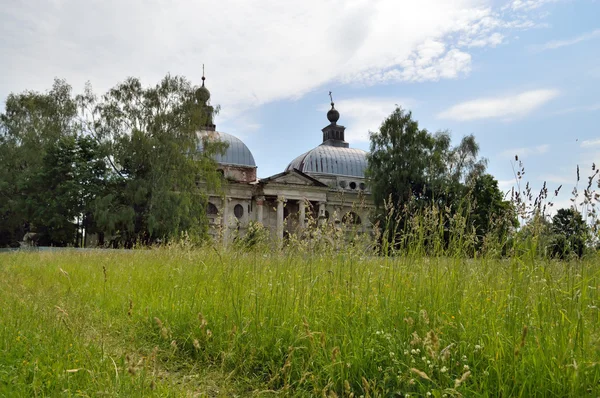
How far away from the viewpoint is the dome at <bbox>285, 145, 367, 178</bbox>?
55403 millimetres

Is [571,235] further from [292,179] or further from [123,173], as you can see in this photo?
[292,179]

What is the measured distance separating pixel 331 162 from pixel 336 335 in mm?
53096

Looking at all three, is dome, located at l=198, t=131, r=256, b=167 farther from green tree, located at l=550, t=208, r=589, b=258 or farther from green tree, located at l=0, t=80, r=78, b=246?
green tree, located at l=550, t=208, r=589, b=258

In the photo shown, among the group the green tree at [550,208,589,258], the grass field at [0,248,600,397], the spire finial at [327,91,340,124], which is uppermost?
the spire finial at [327,91,340,124]

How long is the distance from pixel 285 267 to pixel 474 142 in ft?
Result: 111

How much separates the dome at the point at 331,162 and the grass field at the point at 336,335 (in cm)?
5019

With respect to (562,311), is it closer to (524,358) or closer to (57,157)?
(524,358)

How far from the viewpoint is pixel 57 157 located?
27.9 meters

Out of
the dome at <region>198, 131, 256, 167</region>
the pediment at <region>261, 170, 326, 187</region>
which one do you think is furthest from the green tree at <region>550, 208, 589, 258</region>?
the dome at <region>198, 131, 256, 167</region>

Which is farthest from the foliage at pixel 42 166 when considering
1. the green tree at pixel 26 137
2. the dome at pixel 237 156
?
the dome at pixel 237 156

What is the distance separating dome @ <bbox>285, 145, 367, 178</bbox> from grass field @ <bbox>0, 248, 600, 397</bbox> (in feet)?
165

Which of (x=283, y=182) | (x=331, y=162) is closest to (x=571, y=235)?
(x=283, y=182)

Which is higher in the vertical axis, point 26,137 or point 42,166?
point 26,137

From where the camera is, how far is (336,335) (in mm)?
3477
